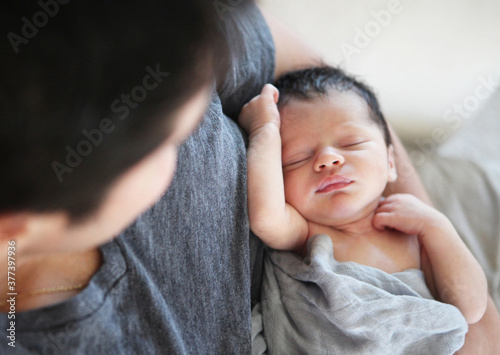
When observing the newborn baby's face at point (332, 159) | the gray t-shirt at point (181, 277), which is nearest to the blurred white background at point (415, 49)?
the newborn baby's face at point (332, 159)

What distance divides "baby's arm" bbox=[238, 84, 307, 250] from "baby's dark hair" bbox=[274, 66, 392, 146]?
7cm

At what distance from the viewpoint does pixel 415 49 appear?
166 cm

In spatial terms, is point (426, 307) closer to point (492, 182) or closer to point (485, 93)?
point (492, 182)

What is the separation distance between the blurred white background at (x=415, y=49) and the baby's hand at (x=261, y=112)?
707 mm

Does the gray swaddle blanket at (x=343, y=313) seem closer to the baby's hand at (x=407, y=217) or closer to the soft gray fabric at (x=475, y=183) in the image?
the baby's hand at (x=407, y=217)

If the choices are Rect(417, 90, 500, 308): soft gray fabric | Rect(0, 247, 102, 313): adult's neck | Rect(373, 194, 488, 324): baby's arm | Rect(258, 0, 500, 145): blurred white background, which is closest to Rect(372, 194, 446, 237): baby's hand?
Rect(373, 194, 488, 324): baby's arm

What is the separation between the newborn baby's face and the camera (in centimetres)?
91

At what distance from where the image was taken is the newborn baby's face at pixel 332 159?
914 millimetres

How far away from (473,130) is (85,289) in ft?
4.25

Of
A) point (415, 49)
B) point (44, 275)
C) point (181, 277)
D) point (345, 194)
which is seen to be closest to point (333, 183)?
point (345, 194)

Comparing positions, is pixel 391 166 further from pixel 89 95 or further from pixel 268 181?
Result: pixel 89 95

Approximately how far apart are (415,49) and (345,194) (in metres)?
0.99

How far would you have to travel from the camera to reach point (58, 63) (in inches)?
13.5

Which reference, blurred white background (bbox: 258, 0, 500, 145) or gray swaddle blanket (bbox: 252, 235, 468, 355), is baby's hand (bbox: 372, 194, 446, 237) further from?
blurred white background (bbox: 258, 0, 500, 145)
